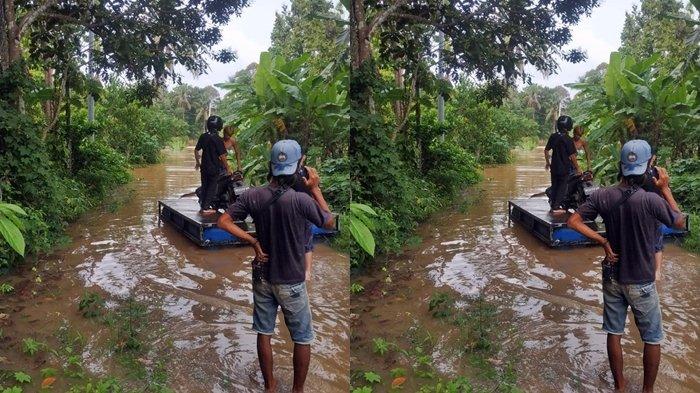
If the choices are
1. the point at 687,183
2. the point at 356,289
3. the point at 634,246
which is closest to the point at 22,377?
the point at 356,289

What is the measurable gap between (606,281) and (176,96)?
42.4 m

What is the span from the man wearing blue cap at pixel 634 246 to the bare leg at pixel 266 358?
2.26m

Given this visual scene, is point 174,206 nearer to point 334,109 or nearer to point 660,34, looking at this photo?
point 334,109

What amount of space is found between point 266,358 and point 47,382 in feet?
5.01

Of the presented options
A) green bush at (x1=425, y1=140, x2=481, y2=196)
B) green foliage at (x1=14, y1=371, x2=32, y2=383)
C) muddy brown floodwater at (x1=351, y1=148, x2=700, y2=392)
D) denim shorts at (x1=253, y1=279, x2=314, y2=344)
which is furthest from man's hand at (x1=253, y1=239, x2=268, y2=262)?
green bush at (x1=425, y1=140, x2=481, y2=196)

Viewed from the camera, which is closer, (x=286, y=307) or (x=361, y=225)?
(x=286, y=307)

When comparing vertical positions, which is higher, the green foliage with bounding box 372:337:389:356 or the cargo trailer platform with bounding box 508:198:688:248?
the cargo trailer platform with bounding box 508:198:688:248

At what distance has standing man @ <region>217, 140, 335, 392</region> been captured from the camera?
3668 mm

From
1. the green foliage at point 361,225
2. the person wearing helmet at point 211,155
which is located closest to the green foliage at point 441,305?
the green foliage at point 361,225

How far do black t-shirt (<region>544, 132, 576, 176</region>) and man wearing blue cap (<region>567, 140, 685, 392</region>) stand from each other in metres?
4.40

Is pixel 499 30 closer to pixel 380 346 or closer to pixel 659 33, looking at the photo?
pixel 380 346

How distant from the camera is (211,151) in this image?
8.23m

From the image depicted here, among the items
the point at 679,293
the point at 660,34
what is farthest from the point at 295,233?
the point at 660,34

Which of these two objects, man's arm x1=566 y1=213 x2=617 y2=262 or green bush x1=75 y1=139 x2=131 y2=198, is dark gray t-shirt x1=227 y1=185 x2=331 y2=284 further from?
green bush x1=75 y1=139 x2=131 y2=198
